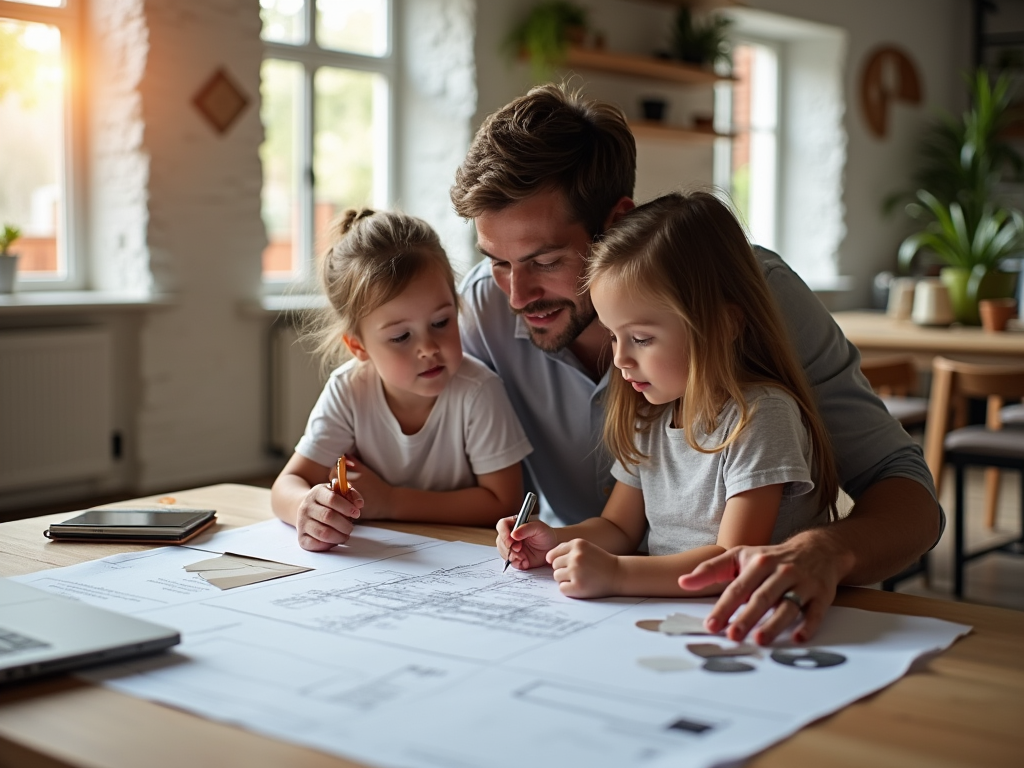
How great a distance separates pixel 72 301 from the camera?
407cm

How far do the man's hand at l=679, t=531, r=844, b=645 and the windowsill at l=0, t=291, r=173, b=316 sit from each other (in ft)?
11.1

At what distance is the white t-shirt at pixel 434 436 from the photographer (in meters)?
1.62

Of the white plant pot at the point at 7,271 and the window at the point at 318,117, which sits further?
the window at the point at 318,117

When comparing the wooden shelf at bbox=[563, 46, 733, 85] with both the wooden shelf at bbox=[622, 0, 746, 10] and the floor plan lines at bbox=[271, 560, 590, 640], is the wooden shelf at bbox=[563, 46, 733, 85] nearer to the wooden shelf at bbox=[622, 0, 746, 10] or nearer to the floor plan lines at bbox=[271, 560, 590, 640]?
the wooden shelf at bbox=[622, 0, 746, 10]

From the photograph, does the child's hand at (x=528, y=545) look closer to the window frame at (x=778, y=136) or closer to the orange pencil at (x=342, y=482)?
the orange pencil at (x=342, y=482)

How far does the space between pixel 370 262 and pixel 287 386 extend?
324cm

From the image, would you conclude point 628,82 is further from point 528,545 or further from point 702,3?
point 528,545

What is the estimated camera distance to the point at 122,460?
4.43 metres

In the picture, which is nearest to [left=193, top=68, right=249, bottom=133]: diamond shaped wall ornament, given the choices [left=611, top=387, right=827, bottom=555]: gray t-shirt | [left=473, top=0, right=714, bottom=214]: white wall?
[left=473, top=0, right=714, bottom=214]: white wall

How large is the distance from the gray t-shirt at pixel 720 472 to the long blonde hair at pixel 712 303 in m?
0.01

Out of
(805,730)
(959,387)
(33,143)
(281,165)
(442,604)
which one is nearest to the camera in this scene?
(805,730)

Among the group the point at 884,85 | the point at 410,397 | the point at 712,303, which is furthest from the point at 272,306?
the point at 884,85

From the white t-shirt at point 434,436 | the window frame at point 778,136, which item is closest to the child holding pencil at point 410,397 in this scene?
the white t-shirt at point 434,436

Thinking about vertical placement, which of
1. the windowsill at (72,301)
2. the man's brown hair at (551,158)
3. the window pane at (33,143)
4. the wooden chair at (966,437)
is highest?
the window pane at (33,143)
